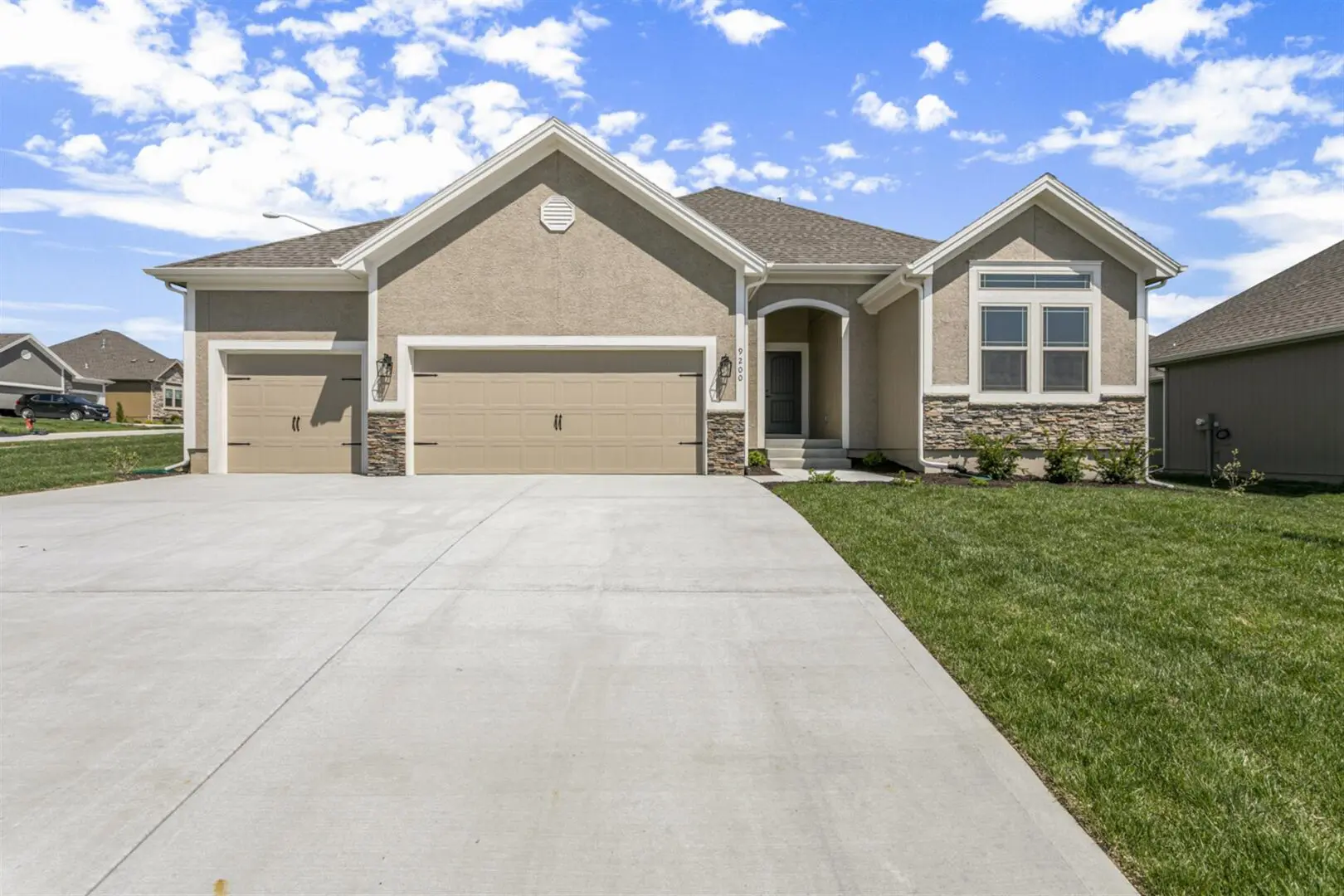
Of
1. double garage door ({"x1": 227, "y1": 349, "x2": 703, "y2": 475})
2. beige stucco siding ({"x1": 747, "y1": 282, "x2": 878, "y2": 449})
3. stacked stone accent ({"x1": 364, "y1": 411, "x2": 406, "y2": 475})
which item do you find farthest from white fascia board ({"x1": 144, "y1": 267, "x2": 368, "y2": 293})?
beige stucco siding ({"x1": 747, "y1": 282, "x2": 878, "y2": 449})

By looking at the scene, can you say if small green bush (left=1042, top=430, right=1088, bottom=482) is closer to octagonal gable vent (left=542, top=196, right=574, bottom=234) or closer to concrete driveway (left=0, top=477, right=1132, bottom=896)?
concrete driveway (left=0, top=477, right=1132, bottom=896)

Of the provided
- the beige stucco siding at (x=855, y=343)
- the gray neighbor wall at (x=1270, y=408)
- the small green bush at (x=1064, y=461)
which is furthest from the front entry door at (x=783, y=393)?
the gray neighbor wall at (x=1270, y=408)

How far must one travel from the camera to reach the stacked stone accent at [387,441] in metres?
13.4

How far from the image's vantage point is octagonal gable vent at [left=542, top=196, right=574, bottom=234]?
522 inches

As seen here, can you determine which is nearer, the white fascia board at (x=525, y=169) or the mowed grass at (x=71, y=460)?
the mowed grass at (x=71, y=460)

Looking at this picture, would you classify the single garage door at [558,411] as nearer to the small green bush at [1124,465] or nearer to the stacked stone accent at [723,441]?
the stacked stone accent at [723,441]

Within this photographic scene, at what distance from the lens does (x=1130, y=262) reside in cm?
1366

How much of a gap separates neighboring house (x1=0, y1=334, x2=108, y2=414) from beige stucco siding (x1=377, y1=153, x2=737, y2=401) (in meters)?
40.8

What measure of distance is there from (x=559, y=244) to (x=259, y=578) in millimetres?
8490

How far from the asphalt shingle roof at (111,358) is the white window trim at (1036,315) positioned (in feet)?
177

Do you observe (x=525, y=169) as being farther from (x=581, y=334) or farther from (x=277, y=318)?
(x=277, y=318)

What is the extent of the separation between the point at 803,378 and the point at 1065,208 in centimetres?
601

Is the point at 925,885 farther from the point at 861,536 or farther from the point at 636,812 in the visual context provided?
the point at 861,536

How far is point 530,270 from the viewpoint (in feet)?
43.6
